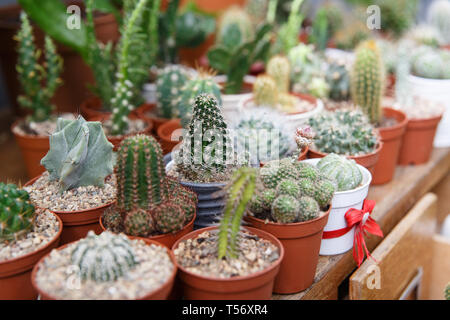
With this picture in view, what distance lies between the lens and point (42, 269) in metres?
1.30

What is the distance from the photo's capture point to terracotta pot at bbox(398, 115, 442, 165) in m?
2.47

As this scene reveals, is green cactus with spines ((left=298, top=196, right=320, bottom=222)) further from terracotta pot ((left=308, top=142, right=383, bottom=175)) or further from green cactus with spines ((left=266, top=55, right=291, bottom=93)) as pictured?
green cactus with spines ((left=266, top=55, right=291, bottom=93))

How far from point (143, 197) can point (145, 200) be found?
14 millimetres

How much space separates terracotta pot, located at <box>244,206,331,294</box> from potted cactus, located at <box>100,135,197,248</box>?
0.79 ft

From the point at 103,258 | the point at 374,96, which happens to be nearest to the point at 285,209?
the point at 103,258

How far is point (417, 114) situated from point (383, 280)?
1.04 m

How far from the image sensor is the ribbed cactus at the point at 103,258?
49.7 inches

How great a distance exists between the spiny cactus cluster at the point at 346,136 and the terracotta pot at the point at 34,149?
1.26 m

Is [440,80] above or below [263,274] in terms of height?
above

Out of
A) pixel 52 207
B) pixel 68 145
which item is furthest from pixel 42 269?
pixel 68 145

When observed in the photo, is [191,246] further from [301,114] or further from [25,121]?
[25,121]

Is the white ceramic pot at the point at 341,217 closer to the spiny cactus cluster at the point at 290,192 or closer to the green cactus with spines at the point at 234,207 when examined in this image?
the spiny cactus cluster at the point at 290,192

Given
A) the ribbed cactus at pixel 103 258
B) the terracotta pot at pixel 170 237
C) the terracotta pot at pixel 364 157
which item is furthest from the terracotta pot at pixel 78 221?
the terracotta pot at pixel 364 157

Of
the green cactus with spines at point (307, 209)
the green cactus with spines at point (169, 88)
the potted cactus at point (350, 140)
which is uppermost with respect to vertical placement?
the green cactus with spines at point (169, 88)
